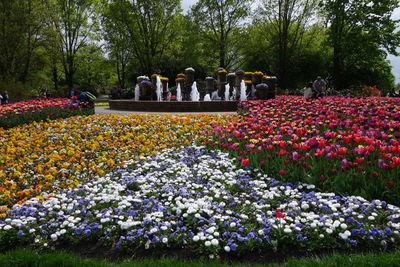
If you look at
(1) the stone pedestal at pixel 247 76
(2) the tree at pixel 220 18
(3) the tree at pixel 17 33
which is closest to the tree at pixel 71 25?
(3) the tree at pixel 17 33

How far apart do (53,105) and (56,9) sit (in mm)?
30123

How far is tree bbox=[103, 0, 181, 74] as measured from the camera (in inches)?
1467

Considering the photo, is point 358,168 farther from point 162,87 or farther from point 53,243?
point 162,87

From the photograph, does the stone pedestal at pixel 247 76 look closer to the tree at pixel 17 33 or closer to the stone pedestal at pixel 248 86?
the stone pedestal at pixel 248 86

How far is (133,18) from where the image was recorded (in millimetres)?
38031

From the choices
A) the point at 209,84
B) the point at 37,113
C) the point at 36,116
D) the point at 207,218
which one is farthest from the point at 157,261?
the point at 209,84

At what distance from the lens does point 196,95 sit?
76.9 ft

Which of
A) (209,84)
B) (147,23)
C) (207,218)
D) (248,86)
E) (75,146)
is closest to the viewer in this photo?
(207,218)

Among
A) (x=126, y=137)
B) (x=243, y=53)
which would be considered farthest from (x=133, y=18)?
(x=126, y=137)

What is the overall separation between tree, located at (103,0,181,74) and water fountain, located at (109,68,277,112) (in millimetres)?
15303

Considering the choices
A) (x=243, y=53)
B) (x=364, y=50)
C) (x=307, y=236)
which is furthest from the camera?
(x=243, y=53)

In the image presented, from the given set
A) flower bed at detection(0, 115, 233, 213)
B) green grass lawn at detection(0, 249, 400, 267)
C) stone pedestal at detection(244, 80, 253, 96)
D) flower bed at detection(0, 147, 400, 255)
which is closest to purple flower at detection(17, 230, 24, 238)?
flower bed at detection(0, 147, 400, 255)

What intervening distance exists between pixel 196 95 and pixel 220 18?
18521 mm

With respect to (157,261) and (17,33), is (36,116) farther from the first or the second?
(17,33)
